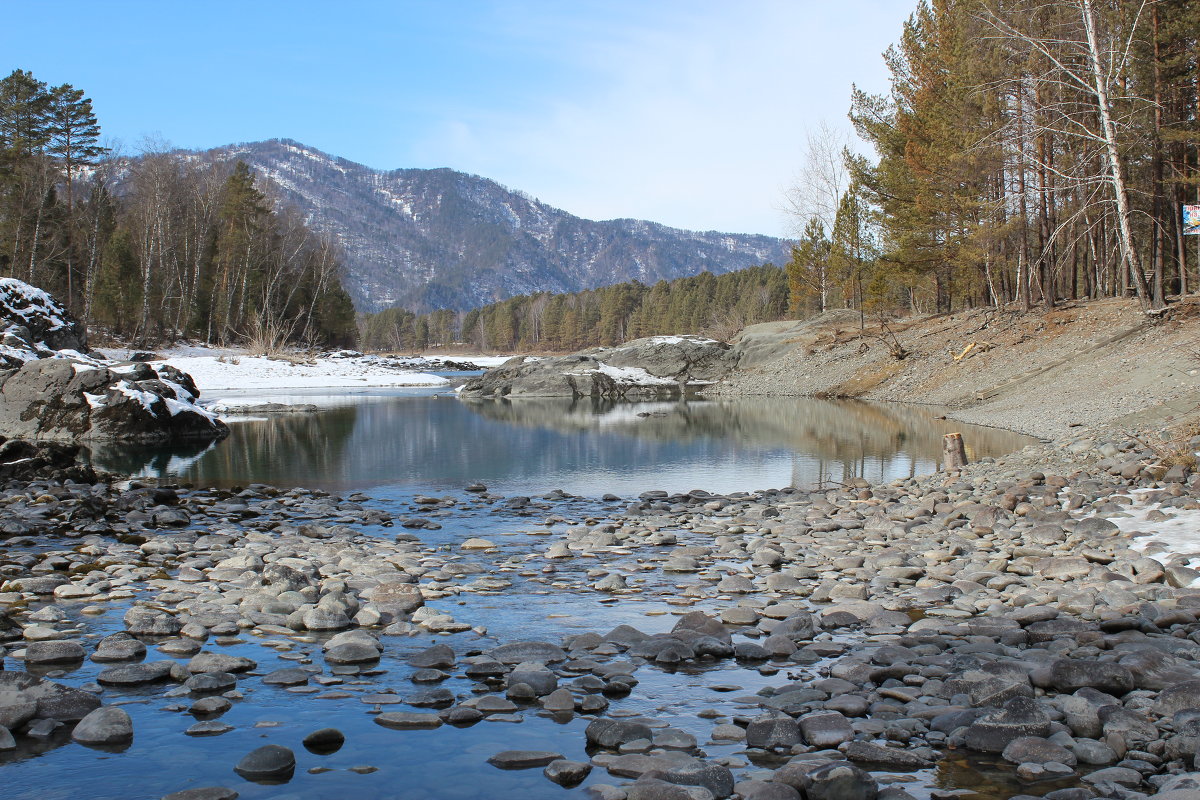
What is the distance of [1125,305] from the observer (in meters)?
27.3

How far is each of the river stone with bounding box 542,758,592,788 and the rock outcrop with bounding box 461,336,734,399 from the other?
3766 centimetres

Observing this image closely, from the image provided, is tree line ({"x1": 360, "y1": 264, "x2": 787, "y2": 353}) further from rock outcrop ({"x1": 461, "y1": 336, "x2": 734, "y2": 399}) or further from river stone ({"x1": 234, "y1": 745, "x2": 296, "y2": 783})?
river stone ({"x1": 234, "y1": 745, "x2": 296, "y2": 783})

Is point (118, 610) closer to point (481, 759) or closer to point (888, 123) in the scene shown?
point (481, 759)

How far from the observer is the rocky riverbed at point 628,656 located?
171 inches

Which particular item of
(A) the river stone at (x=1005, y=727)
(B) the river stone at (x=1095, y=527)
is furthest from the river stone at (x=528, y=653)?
(B) the river stone at (x=1095, y=527)

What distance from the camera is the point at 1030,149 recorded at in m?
26.9

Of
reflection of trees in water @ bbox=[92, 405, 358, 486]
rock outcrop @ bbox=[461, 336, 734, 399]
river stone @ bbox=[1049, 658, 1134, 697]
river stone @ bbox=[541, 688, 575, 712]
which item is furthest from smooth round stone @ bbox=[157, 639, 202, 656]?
rock outcrop @ bbox=[461, 336, 734, 399]

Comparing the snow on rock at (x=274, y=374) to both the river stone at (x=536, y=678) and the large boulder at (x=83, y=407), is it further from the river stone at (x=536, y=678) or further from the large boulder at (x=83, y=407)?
the river stone at (x=536, y=678)

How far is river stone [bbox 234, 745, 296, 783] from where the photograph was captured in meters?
4.34

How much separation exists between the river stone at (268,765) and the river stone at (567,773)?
130 centimetres

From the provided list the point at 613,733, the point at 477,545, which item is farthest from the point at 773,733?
the point at 477,545

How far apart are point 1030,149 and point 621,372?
2387 centimetres

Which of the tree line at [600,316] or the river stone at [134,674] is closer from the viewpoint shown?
the river stone at [134,674]

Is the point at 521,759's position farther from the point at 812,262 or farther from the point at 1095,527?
the point at 812,262
